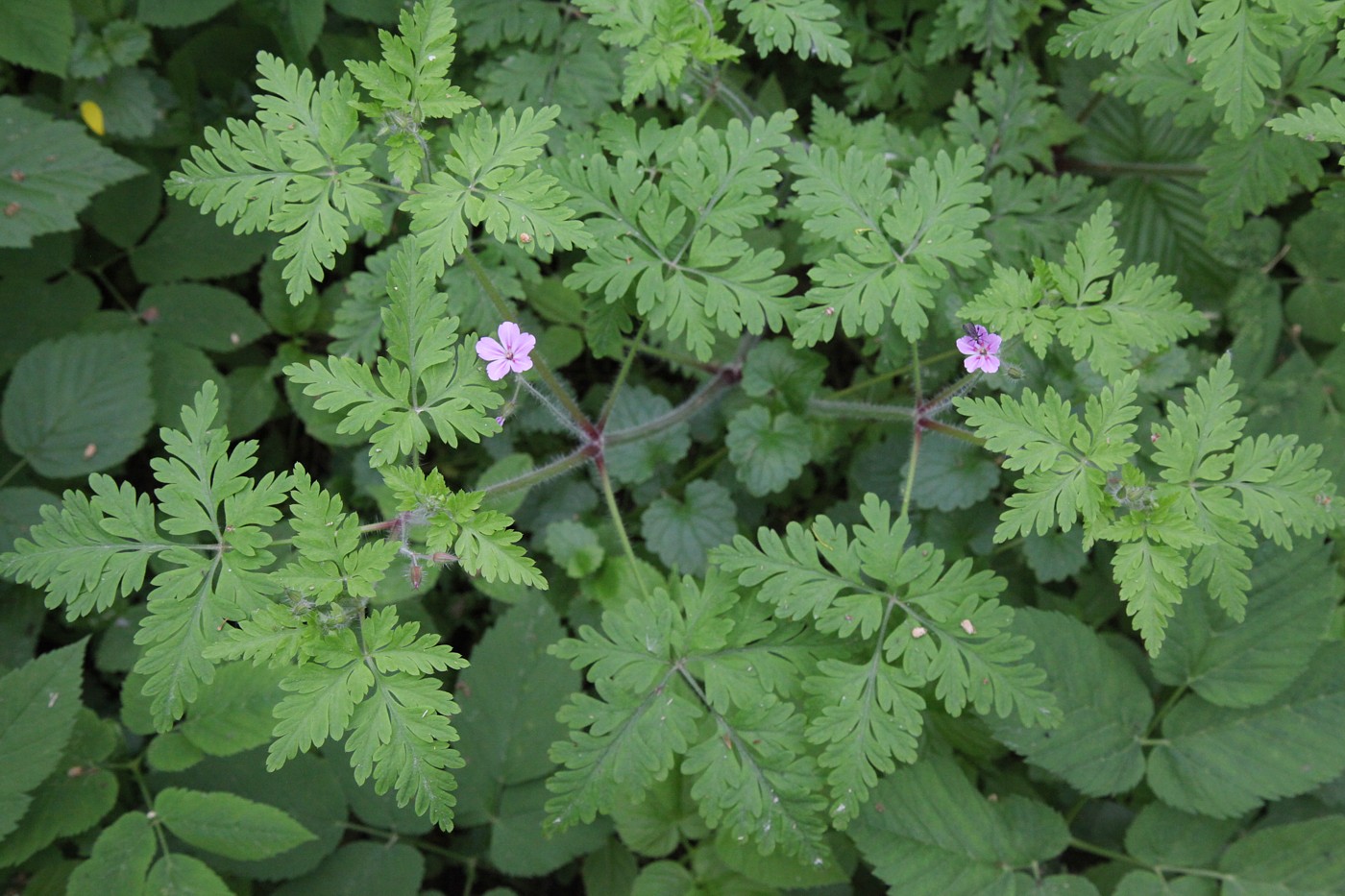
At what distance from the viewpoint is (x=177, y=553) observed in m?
2.14

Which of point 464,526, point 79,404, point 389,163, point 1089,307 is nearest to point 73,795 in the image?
point 79,404

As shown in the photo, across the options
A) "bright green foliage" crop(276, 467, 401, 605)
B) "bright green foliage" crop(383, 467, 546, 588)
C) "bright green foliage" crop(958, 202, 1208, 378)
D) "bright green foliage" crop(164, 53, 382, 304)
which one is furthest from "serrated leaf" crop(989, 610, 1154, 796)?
"bright green foliage" crop(164, 53, 382, 304)

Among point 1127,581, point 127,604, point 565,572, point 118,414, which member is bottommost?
point 127,604

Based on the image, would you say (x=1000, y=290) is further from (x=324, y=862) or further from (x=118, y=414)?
(x=118, y=414)

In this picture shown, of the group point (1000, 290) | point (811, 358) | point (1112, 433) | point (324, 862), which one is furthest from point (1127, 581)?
point (324, 862)

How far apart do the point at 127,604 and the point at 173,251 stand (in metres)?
1.50

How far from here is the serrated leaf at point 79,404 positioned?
3.39m

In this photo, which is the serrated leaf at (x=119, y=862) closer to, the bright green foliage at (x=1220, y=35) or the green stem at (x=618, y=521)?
the green stem at (x=618, y=521)

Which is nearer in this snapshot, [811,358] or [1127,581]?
[1127,581]

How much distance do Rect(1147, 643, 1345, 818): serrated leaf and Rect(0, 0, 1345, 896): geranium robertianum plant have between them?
14 millimetres

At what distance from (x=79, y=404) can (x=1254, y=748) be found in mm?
4452

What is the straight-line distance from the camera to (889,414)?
2957 millimetres

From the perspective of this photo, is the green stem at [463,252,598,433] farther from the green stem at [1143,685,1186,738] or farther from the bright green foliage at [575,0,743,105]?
the green stem at [1143,685,1186,738]

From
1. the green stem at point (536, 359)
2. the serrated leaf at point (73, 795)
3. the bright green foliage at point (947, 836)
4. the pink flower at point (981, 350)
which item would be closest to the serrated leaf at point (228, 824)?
the serrated leaf at point (73, 795)
